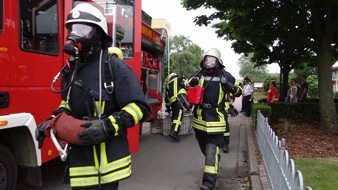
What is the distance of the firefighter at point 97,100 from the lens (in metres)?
2.31

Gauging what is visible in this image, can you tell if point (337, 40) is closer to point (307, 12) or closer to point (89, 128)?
point (307, 12)

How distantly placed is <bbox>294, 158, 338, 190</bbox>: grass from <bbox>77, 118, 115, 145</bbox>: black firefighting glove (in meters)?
3.26

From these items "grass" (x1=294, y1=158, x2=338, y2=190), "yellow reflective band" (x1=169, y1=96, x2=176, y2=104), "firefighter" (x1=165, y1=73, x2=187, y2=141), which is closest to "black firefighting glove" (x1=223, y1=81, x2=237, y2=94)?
"grass" (x1=294, y1=158, x2=338, y2=190)

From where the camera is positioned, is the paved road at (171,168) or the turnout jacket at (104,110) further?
the paved road at (171,168)

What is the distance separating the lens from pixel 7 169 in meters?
3.59

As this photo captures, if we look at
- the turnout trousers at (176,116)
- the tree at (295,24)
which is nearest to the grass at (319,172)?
the turnout trousers at (176,116)

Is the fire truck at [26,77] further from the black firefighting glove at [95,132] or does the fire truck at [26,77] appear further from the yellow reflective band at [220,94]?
the yellow reflective band at [220,94]

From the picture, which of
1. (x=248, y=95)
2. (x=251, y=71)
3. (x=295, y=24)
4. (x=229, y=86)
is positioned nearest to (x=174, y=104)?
(x=229, y=86)

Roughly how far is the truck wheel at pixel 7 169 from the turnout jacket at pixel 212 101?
7.64ft

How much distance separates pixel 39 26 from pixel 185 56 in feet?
205

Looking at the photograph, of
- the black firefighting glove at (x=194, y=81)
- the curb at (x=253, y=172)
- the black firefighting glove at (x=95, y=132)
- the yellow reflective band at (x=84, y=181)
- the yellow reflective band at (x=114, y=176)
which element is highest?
the black firefighting glove at (x=194, y=81)

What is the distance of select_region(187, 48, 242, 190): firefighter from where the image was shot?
14.8 feet

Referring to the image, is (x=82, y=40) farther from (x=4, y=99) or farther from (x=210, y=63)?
(x=210, y=63)

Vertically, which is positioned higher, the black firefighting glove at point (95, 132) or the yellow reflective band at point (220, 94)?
the yellow reflective band at point (220, 94)
